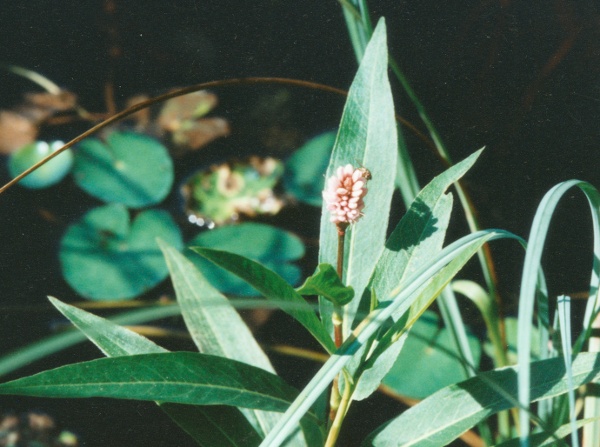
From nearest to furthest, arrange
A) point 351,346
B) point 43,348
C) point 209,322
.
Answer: point 43,348 < point 351,346 < point 209,322

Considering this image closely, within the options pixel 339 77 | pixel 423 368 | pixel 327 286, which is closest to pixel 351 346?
pixel 327 286

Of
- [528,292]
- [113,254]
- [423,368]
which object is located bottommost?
[423,368]

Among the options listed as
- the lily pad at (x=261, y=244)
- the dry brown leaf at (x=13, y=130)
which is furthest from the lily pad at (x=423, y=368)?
the dry brown leaf at (x=13, y=130)

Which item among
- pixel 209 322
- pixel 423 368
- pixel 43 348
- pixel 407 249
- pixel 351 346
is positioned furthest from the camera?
pixel 423 368

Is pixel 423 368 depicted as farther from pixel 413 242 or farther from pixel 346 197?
pixel 346 197

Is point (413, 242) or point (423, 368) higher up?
point (413, 242)

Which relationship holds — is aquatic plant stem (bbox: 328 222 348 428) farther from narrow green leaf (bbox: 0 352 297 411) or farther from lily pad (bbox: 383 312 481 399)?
lily pad (bbox: 383 312 481 399)
